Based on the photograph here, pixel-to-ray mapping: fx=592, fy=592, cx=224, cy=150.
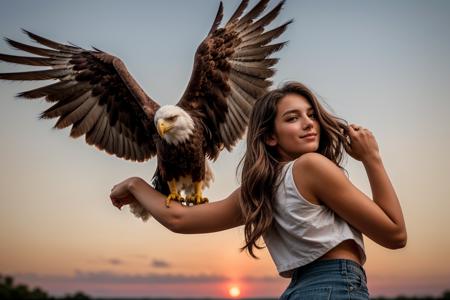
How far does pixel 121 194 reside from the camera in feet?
9.48

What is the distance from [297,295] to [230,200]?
1.73 ft

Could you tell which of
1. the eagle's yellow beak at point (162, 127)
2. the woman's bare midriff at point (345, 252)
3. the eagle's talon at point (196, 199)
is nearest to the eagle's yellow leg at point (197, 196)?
the eagle's talon at point (196, 199)

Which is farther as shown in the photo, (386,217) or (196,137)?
(196,137)

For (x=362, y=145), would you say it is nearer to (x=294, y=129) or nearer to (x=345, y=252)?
(x=294, y=129)

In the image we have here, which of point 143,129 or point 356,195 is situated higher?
point 143,129

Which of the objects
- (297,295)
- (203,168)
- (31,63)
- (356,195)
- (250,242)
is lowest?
(297,295)

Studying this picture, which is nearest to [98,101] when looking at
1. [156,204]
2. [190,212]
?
[156,204]

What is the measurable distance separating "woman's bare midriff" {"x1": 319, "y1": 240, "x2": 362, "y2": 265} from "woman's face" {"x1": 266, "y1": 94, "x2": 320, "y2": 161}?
391 millimetres

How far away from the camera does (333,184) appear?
82.5 inches

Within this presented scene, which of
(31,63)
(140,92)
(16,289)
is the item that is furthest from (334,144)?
(16,289)

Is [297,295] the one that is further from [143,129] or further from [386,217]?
[143,129]

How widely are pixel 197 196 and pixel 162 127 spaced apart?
519 millimetres

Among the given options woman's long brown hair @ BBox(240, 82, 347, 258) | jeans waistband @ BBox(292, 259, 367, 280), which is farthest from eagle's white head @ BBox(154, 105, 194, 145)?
jeans waistband @ BBox(292, 259, 367, 280)

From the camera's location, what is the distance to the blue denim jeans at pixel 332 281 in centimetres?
204
